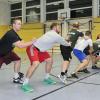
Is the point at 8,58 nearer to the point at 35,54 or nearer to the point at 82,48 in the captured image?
the point at 35,54

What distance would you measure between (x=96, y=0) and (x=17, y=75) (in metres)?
12.0

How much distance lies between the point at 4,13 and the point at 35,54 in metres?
16.8

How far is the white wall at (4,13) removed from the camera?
21016 mm

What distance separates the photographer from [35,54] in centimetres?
505

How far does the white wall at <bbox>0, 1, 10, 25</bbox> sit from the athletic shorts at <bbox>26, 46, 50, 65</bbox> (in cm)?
1643

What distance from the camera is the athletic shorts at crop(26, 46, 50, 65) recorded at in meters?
5.02

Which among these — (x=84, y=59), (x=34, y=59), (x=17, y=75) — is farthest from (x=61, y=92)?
(x=84, y=59)

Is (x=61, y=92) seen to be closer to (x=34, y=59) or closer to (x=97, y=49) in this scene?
(x=34, y=59)

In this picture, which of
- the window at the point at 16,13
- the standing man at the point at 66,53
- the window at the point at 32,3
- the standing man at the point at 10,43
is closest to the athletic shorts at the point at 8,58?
the standing man at the point at 10,43

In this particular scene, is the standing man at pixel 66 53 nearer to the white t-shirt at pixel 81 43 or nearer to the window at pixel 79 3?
the white t-shirt at pixel 81 43

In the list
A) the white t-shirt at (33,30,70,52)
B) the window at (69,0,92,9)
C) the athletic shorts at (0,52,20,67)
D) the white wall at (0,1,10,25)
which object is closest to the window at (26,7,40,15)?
the white wall at (0,1,10,25)

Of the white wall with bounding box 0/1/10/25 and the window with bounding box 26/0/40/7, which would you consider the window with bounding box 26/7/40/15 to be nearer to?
the window with bounding box 26/0/40/7

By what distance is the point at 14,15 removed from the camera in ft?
70.9

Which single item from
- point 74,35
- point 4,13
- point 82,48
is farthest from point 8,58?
point 4,13
